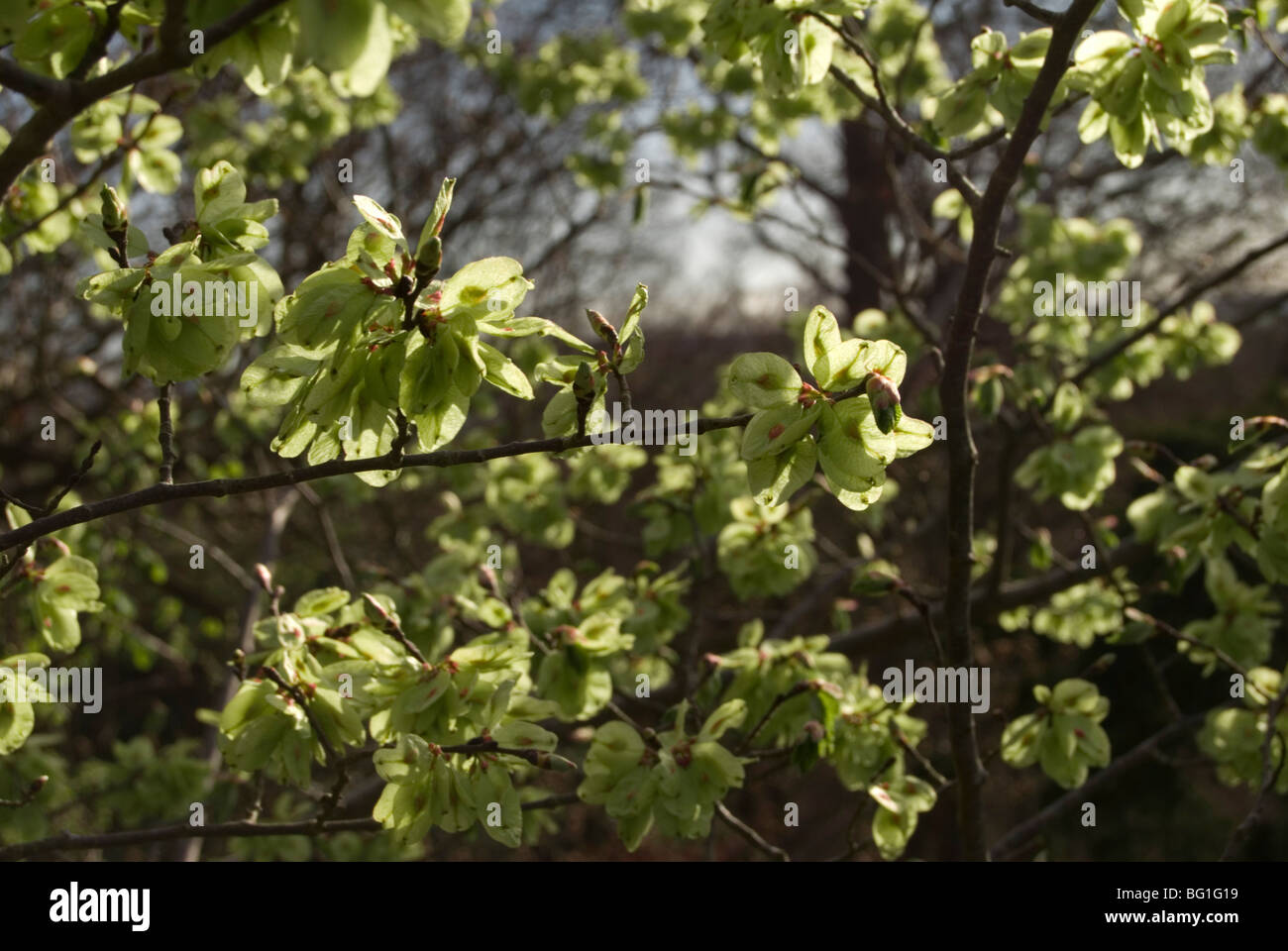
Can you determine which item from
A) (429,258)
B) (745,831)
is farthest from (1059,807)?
(429,258)

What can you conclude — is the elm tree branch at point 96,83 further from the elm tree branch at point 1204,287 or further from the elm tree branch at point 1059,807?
the elm tree branch at point 1204,287

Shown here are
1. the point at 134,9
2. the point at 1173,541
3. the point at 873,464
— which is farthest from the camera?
the point at 1173,541

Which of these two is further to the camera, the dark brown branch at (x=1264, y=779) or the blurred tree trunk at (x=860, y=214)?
the blurred tree trunk at (x=860, y=214)

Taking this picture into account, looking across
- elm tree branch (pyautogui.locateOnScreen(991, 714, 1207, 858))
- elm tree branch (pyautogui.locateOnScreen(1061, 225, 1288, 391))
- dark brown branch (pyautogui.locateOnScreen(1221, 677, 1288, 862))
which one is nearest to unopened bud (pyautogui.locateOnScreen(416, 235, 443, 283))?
dark brown branch (pyautogui.locateOnScreen(1221, 677, 1288, 862))

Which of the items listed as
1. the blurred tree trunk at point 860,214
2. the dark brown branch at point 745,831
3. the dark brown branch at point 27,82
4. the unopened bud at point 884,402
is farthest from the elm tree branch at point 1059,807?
the blurred tree trunk at point 860,214

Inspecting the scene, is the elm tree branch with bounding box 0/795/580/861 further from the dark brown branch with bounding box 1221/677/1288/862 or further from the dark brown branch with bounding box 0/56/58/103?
the dark brown branch with bounding box 1221/677/1288/862

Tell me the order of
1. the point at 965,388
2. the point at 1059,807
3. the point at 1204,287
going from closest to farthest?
the point at 965,388
the point at 1059,807
the point at 1204,287

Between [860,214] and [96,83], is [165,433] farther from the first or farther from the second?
[860,214]

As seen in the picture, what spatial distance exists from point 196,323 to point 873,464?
86 cm

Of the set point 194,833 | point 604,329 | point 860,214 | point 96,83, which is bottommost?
point 194,833

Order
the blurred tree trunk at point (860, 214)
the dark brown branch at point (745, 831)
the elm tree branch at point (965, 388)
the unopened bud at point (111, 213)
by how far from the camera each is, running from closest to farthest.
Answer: the unopened bud at point (111, 213)
the elm tree branch at point (965, 388)
the dark brown branch at point (745, 831)
the blurred tree trunk at point (860, 214)
